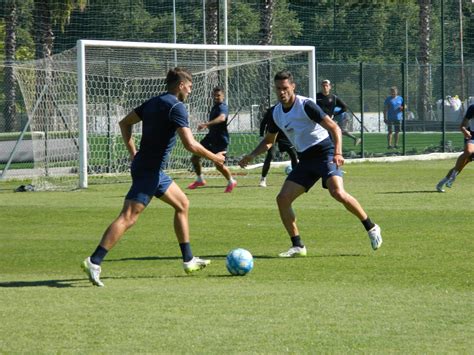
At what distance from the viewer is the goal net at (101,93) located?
2433 centimetres

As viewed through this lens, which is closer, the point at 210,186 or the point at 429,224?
the point at 429,224

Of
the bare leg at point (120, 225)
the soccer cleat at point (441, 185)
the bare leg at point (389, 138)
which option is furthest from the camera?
the bare leg at point (389, 138)

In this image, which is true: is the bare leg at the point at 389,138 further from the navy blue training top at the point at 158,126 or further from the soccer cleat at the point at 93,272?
the soccer cleat at the point at 93,272

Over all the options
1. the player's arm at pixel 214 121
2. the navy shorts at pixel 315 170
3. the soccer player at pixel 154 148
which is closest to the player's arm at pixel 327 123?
the navy shorts at pixel 315 170

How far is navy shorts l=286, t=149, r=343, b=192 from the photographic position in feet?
40.8

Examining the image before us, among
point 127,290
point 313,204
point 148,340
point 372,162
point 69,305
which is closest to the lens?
point 148,340

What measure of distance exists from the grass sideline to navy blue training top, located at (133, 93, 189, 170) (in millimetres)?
1155

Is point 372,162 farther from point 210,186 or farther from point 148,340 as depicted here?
point 148,340

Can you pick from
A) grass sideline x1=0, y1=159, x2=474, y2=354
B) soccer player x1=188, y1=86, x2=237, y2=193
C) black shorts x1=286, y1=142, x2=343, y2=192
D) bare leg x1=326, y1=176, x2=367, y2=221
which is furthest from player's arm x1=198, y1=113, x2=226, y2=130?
bare leg x1=326, y1=176, x2=367, y2=221

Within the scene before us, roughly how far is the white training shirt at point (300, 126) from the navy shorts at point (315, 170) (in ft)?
0.56

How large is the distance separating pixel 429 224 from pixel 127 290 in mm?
6325

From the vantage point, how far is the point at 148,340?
25.3 feet

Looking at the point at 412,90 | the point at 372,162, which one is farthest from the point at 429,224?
the point at 412,90

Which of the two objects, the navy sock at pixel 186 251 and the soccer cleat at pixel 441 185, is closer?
the navy sock at pixel 186 251
